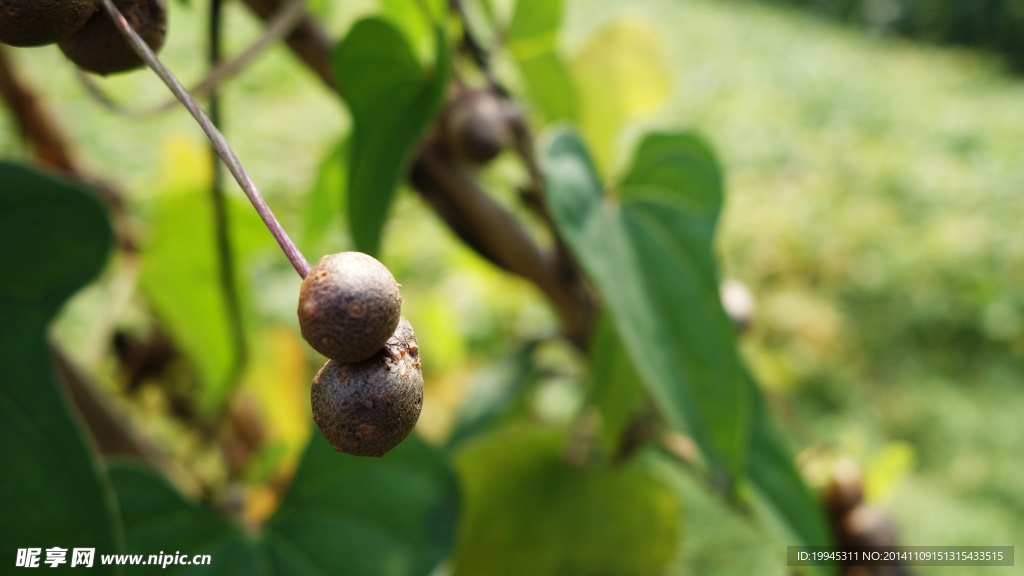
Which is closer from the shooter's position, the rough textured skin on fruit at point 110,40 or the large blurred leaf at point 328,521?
the rough textured skin on fruit at point 110,40

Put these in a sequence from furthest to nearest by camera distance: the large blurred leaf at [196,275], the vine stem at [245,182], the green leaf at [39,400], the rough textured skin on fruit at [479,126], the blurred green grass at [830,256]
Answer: the blurred green grass at [830,256]
the large blurred leaf at [196,275]
the rough textured skin on fruit at [479,126]
the green leaf at [39,400]
the vine stem at [245,182]

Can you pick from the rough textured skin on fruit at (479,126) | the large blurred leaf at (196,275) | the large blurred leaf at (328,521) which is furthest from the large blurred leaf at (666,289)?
the large blurred leaf at (196,275)

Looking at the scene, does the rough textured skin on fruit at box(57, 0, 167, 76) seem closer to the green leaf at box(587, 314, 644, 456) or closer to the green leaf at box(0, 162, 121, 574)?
the green leaf at box(0, 162, 121, 574)

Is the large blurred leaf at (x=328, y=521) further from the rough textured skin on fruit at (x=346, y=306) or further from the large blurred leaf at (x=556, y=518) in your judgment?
the rough textured skin on fruit at (x=346, y=306)

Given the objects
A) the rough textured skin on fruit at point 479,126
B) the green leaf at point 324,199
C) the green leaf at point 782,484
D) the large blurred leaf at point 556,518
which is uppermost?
the rough textured skin on fruit at point 479,126

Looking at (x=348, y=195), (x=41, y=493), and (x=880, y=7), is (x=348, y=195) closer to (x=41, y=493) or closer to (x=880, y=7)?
(x=41, y=493)
